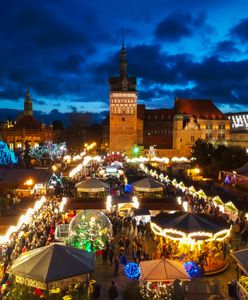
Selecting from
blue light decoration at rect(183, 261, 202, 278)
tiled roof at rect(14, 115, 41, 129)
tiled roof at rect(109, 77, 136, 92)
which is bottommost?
blue light decoration at rect(183, 261, 202, 278)

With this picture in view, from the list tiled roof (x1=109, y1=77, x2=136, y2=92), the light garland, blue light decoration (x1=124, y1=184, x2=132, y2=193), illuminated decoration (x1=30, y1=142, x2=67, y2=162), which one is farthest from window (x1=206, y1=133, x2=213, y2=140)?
the light garland

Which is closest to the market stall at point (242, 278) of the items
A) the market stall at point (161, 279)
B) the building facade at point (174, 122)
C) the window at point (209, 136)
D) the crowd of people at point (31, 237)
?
the market stall at point (161, 279)

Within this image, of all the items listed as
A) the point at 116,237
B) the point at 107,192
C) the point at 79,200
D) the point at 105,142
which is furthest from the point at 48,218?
the point at 105,142

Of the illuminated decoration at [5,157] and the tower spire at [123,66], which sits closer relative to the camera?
the illuminated decoration at [5,157]

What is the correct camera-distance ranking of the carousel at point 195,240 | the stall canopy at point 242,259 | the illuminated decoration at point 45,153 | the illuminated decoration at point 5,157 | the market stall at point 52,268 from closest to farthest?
the market stall at point 52,268 < the stall canopy at point 242,259 < the carousel at point 195,240 < the illuminated decoration at point 5,157 < the illuminated decoration at point 45,153

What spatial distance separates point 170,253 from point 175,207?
221 inches

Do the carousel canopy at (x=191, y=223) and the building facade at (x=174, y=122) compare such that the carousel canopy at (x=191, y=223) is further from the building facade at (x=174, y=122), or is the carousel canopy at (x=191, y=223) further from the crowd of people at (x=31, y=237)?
the building facade at (x=174, y=122)

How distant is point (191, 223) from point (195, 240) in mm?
620

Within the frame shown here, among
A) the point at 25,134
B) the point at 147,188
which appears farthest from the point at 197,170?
the point at 25,134

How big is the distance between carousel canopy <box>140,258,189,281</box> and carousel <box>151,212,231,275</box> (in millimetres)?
2521

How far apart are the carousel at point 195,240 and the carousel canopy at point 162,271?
8.27 ft

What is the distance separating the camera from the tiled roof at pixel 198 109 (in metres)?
72.1

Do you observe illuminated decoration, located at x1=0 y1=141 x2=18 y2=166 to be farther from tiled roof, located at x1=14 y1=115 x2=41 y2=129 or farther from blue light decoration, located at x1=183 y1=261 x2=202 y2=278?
tiled roof, located at x1=14 y1=115 x2=41 y2=129

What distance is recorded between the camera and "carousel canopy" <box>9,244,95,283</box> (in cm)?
948
